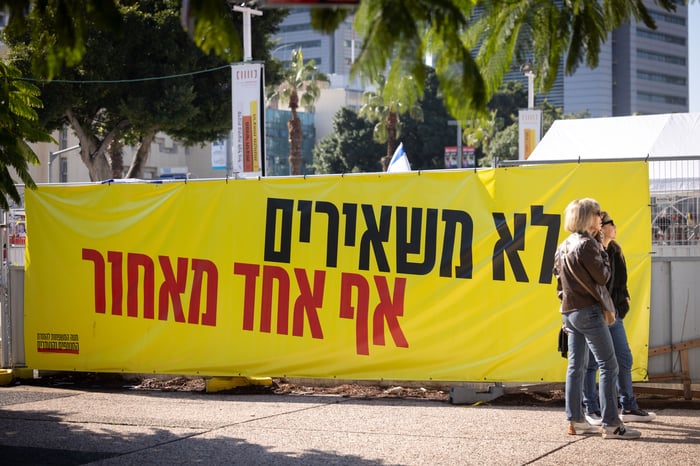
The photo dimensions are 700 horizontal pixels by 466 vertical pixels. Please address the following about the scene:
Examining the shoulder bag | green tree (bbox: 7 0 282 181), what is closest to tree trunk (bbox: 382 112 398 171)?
green tree (bbox: 7 0 282 181)

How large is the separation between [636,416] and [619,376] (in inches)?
13.8

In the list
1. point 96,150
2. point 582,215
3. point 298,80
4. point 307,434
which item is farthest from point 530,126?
point 298,80

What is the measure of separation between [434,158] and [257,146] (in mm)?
59076

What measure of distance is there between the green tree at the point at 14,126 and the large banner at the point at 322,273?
52.5 inches

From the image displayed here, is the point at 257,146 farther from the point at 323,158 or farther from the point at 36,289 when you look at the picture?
the point at 323,158

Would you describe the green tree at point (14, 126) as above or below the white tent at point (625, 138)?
below

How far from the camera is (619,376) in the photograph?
8.11 meters

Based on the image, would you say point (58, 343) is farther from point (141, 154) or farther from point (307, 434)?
point (141, 154)

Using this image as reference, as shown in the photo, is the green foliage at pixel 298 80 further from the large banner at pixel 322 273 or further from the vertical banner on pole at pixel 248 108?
the large banner at pixel 322 273

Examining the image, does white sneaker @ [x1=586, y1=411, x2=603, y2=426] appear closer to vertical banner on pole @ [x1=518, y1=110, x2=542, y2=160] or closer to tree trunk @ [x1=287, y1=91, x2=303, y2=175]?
vertical banner on pole @ [x1=518, y1=110, x2=542, y2=160]

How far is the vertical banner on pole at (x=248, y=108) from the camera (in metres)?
19.9

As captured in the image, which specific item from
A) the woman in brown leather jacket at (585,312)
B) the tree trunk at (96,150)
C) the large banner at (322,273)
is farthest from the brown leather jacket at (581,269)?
the tree trunk at (96,150)

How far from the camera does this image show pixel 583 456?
678 cm

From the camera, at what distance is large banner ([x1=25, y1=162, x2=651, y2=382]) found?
9.07 metres
